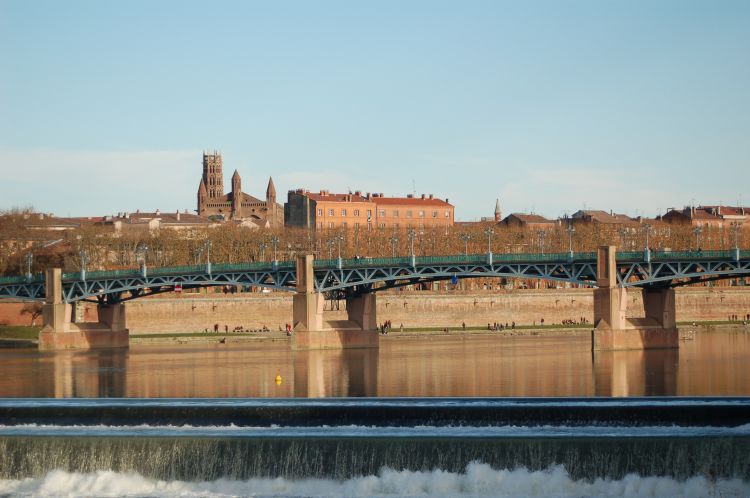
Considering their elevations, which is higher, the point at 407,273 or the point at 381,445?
the point at 407,273

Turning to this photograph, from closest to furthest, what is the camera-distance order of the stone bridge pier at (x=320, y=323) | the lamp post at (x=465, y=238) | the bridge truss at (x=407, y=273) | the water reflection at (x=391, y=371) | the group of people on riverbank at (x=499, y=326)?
the water reflection at (x=391, y=371), the bridge truss at (x=407, y=273), the stone bridge pier at (x=320, y=323), the group of people on riverbank at (x=499, y=326), the lamp post at (x=465, y=238)

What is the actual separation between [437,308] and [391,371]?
58.0 m

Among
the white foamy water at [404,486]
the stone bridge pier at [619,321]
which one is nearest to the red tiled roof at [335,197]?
the stone bridge pier at [619,321]

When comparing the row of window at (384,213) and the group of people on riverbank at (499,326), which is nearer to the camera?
the group of people on riverbank at (499,326)

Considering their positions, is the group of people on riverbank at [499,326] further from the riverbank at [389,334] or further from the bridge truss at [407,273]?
the bridge truss at [407,273]

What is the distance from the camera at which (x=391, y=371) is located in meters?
66.2

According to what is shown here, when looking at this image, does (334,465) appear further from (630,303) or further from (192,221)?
(192,221)

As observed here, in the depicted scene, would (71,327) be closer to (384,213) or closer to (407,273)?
(407,273)

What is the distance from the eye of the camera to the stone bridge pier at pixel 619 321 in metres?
83.9

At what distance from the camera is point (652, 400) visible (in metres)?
43.9

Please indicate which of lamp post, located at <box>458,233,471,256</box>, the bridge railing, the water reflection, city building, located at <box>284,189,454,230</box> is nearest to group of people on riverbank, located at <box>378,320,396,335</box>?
lamp post, located at <box>458,233,471,256</box>

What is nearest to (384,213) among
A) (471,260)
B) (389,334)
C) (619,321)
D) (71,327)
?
(389,334)

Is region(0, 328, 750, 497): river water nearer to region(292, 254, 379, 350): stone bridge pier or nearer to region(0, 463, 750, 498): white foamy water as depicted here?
region(0, 463, 750, 498): white foamy water

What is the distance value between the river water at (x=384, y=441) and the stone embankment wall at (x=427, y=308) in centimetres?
6359
